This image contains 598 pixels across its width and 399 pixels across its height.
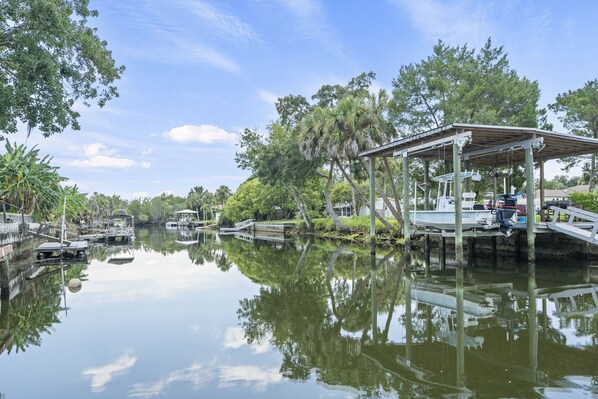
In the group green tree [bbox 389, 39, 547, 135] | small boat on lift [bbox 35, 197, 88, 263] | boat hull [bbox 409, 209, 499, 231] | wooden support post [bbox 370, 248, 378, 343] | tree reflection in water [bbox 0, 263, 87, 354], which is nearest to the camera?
tree reflection in water [bbox 0, 263, 87, 354]

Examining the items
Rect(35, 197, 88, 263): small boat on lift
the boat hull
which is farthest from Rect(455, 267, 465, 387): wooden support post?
Rect(35, 197, 88, 263): small boat on lift

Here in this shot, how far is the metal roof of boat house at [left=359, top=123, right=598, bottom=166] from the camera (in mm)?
15852

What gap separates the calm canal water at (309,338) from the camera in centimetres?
552

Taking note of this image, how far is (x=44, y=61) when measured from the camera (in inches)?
417

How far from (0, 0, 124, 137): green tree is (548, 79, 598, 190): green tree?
32.7m

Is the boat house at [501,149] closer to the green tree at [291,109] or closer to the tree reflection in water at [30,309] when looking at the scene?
the tree reflection in water at [30,309]

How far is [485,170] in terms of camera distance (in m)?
28.4

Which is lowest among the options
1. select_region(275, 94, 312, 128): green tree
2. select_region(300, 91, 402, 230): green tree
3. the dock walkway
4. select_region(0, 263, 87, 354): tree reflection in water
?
select_region(0, 263, 87, 354): tree reflection in water

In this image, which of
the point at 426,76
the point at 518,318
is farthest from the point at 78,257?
the point at 426,76

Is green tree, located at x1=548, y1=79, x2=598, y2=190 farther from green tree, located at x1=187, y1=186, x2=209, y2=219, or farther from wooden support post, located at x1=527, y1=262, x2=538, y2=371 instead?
green tree, located at x1=187, y1=186, x2=209, y2=219

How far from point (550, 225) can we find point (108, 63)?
17240 millimetres

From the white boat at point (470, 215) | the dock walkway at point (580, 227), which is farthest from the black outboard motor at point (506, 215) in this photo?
the dock walkway at point (580, 227)

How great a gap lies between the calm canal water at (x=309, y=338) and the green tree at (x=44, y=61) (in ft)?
A: 17.2

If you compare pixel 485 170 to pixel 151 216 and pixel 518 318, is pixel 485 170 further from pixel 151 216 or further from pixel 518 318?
pixel 151 216
